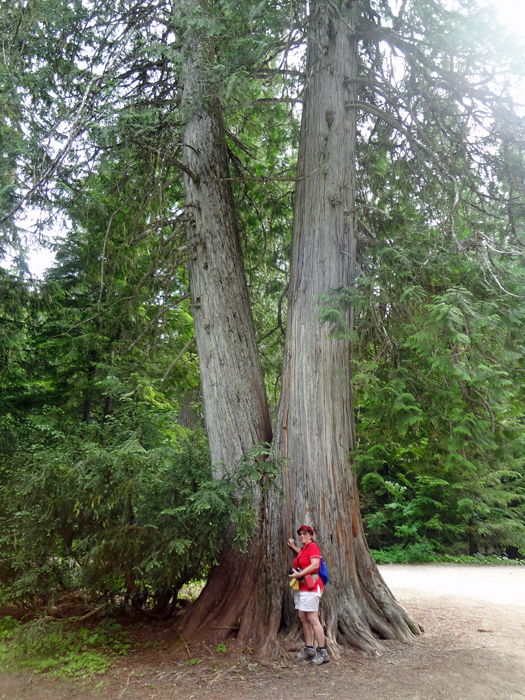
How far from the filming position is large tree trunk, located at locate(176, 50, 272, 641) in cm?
532

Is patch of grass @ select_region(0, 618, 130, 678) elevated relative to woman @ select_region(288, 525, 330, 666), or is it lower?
lower

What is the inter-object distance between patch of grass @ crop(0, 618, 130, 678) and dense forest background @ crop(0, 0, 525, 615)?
18.6 inches

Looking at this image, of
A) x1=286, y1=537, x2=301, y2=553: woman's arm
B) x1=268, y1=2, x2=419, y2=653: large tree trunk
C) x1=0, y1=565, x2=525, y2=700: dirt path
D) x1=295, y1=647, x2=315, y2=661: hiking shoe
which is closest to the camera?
x1=0, y1=565, x2=525, y2=700: dirt path

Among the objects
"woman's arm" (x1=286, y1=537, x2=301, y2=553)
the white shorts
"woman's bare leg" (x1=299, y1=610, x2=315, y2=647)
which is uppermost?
"woman's arm" (x1=286, y1=537, x2=301, y2=553)

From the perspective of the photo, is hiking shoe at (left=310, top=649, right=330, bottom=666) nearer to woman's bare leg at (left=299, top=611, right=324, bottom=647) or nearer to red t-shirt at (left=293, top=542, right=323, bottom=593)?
woman's bare leg at (left=299, top=611, right=324, bottom=647)

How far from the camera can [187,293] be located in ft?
22.2

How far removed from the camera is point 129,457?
517cm

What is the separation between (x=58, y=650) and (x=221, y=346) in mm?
3620

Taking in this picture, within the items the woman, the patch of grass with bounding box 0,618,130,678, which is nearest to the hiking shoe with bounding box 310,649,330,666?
the woman

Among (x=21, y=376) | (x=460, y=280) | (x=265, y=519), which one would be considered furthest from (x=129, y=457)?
(x=21, y=376)

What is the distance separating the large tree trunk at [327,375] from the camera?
5.29 m

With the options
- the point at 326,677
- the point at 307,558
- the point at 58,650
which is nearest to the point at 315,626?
the point at 326,677

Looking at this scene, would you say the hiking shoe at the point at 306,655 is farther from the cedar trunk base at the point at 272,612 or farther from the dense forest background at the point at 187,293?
the dense forest background at the point at 187,293

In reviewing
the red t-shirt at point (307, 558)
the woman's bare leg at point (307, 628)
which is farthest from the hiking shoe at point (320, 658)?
the red t-shirt at point (307, 558)
